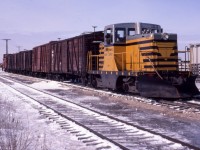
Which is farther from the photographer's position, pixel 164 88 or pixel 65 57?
pixel 65 57

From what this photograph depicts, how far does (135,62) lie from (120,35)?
1.80m

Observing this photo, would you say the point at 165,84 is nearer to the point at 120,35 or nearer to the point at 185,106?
the point at 185,106

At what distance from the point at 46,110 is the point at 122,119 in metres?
3.13

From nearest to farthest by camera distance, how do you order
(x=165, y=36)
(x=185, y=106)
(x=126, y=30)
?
(x=185, y=106) → (x=165, y=36) → (x=126, y=30)

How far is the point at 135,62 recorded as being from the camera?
1572cm

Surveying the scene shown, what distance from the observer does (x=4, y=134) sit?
7.73 meters

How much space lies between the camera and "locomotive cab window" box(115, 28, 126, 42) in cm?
1664

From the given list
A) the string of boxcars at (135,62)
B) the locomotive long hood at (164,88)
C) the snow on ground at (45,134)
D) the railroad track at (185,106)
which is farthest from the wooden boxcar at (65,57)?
the snow on ground at (45,134)

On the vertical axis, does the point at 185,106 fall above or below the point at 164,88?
below

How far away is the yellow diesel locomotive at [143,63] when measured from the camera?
1393cm

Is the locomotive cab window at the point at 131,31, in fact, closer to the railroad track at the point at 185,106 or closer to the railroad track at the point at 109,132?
the railroad track at the point at 185,106

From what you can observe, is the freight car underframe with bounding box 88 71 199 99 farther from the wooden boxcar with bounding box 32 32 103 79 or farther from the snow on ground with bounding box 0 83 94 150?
the wooden boxcar with bounding box 32 32 103 79

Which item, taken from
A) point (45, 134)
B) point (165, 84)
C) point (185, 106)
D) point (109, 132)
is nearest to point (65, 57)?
point (165, 84)

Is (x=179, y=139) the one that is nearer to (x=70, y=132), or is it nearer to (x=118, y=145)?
(x=118, y=145)
